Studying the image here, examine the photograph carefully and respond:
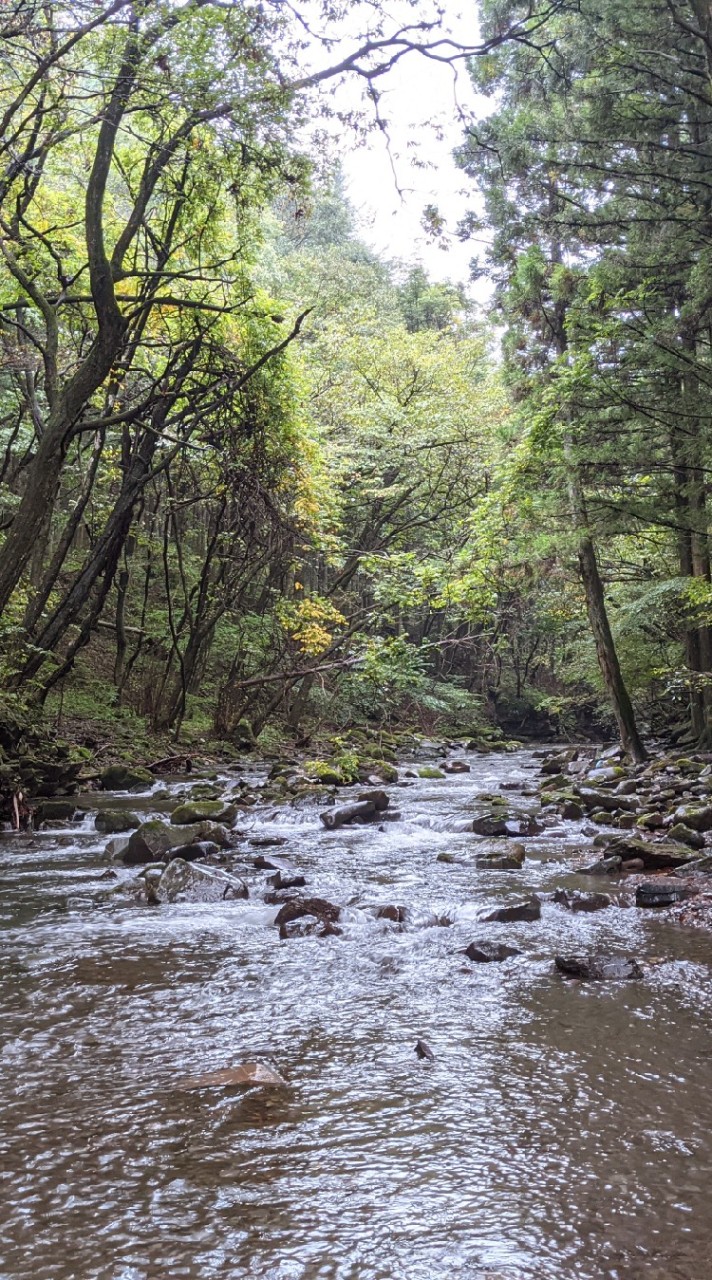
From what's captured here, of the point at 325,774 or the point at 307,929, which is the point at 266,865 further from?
the point at 325,774

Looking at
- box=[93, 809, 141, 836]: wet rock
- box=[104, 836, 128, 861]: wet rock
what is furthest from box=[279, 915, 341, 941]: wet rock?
box=[93, 809, 141, 836]: wet rock

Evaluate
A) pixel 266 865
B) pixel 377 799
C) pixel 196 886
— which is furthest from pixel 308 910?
pixel 377 799

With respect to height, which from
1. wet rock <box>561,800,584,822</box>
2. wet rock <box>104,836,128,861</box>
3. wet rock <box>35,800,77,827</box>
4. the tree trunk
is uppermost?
the tree trunk

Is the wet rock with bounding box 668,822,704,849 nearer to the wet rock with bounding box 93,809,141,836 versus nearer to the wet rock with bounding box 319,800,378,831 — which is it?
the wet rock with bounding box 319,800,378,831

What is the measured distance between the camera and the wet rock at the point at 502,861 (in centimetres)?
646

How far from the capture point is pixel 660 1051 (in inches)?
117

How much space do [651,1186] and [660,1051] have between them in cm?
93

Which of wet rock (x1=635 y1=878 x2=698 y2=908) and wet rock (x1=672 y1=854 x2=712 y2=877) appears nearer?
wet rock (x1=635 y1=878 x2=698 y2=908)

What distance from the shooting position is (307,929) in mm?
4578

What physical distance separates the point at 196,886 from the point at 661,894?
10.3 feet

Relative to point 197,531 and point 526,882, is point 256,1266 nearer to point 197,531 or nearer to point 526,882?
point 526,882

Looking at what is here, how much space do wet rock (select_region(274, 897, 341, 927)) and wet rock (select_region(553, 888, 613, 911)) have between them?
147 cm

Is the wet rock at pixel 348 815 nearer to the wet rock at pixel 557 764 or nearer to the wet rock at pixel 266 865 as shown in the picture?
the wet rock at pixel 266 865

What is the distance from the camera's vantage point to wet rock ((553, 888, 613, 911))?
16.6ft
